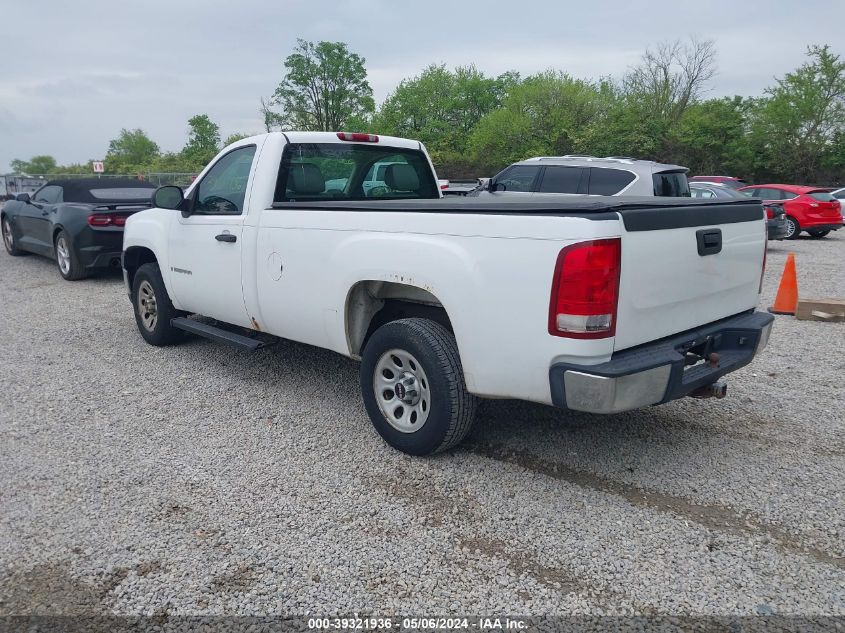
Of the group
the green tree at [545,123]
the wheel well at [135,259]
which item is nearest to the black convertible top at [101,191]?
the wheel well at [135,259]

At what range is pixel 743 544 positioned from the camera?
3006 millimetres

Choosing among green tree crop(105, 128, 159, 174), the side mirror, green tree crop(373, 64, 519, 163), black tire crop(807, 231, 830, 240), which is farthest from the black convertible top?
green tree crop(105, 128, 159, 174)

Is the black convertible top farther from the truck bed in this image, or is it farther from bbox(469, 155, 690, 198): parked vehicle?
the truck bed

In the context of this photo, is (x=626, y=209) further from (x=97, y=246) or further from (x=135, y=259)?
(x=97, y=246)

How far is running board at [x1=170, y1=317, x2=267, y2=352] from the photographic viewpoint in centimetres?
478

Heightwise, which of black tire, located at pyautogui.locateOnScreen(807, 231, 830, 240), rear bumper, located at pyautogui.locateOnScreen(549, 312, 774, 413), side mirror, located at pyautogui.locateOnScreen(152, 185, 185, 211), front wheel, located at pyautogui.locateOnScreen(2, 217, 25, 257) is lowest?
black tire, located at pyautogui.locateOnScreen(807, 231, 830, 240)

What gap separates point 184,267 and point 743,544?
4.49 m

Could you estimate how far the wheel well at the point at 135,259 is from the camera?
246 inches

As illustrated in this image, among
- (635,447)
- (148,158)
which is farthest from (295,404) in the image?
(148,158)

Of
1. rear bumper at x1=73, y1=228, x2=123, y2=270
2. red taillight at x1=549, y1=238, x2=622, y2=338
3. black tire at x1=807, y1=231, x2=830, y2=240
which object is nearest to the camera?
red taillight at x1=549, y1=238, x2=622, y2=338

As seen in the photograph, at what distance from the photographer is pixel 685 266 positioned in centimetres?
332

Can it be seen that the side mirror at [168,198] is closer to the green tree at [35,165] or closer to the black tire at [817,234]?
the black tire at [817,234]

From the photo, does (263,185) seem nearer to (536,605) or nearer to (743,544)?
(536,605)

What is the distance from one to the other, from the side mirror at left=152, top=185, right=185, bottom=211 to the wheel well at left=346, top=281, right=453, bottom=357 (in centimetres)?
221
